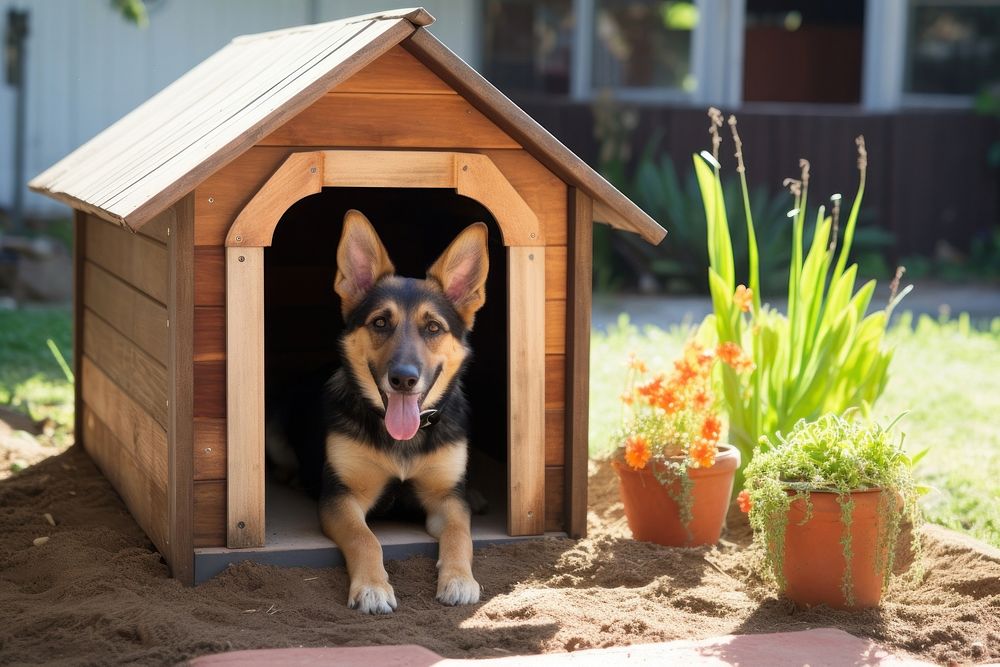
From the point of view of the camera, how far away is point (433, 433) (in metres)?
5.36

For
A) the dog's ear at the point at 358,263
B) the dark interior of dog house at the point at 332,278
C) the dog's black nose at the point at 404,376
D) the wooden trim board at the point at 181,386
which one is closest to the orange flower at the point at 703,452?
the dog's black nose at the point at 404,376

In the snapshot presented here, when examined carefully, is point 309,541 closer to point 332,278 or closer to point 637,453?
point 637,453

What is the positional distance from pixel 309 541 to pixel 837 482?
2094mm

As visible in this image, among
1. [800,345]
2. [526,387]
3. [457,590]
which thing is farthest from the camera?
[800,345]

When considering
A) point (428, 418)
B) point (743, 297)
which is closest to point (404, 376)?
point (428, 418)

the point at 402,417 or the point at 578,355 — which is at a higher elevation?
the point at 578,355

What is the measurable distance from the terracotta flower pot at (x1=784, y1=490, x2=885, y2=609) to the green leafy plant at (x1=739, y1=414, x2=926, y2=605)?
2 centimetres

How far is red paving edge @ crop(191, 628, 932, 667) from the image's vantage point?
13.0ft

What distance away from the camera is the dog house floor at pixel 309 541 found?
4.88 m

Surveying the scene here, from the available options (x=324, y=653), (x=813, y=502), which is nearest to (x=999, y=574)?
(x=813, y=502)

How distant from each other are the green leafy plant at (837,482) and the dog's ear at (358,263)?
5.84 ft

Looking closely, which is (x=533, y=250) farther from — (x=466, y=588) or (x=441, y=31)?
(x=441, y=31)

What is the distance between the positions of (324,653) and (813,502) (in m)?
1.85

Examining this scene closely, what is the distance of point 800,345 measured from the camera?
5.92 metres
